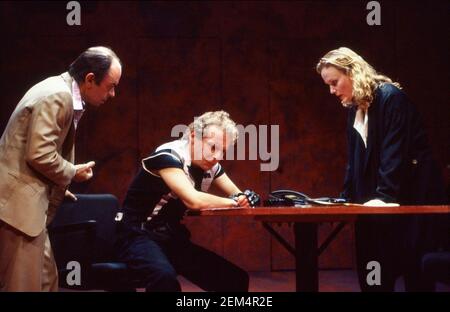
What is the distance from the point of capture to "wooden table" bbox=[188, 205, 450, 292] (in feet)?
7.30

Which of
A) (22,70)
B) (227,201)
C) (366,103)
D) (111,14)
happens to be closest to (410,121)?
(366,103)

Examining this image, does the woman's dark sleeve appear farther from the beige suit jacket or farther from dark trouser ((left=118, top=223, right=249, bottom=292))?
the beige suit jacket

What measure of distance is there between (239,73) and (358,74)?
122 inches

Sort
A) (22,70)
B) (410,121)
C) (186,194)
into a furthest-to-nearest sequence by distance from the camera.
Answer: (22,70), (410,121), (186,194)

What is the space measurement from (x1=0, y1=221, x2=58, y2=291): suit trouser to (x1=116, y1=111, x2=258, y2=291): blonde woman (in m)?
0.44

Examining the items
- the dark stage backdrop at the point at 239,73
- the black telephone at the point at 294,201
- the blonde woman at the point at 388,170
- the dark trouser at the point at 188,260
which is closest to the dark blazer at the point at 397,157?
the blonde woman at the point at 388,170

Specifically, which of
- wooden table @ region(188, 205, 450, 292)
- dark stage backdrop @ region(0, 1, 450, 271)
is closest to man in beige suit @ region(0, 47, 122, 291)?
wooden table @ region(188, 205, 450, 292)

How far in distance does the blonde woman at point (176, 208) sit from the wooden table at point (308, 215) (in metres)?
0.25

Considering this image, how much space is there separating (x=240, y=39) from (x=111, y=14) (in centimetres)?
134

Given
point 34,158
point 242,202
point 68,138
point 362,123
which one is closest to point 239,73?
point 362,123

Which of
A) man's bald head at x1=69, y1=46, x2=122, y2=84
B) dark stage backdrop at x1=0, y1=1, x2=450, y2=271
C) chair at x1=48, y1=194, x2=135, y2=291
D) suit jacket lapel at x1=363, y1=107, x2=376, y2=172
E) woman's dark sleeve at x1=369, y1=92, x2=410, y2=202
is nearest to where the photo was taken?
man's bald head at x1=69, y1=46, x2=122, y2=84

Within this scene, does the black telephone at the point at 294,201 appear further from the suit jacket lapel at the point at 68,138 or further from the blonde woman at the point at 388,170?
the suit jacket lapel at the point at 68,138

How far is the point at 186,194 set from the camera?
2.47 m

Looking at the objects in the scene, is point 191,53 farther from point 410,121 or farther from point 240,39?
point 410,121
